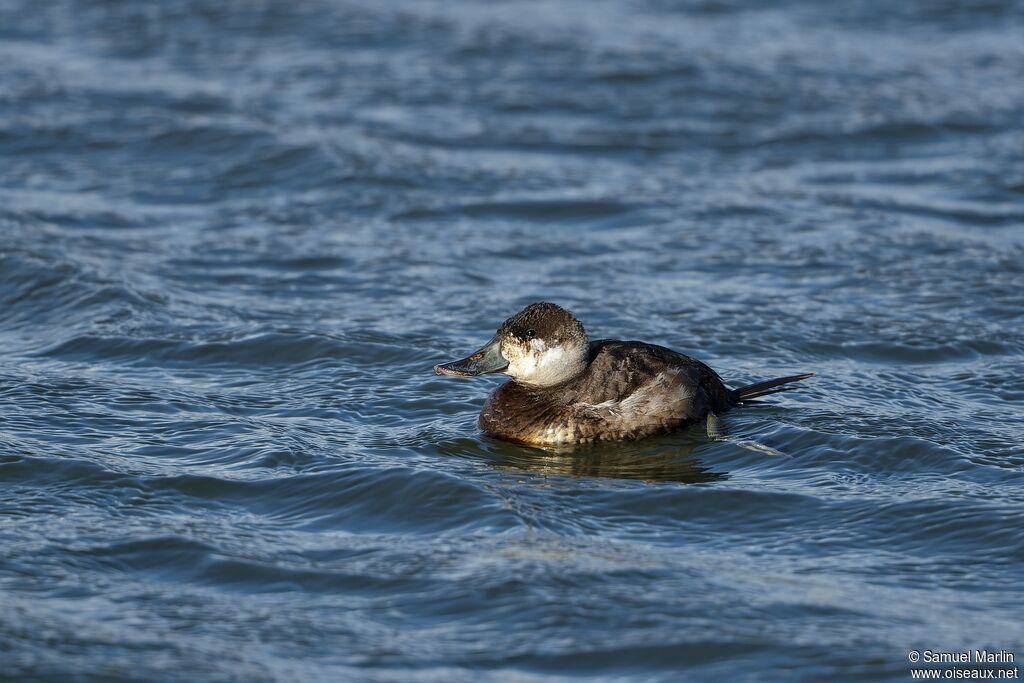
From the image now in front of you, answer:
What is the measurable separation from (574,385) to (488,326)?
78.5 inches

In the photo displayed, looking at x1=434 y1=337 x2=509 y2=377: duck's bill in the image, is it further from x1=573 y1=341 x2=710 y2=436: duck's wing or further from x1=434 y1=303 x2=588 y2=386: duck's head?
x1=573 y1=341 x2=710 y2=436: duck's wing

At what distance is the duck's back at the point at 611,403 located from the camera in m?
7.49

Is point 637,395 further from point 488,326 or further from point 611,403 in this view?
point 488,326

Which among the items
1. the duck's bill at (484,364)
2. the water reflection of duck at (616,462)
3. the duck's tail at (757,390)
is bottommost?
the water reflection of duck at (616,462)

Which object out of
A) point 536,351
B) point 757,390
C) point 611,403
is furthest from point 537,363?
point 757,390

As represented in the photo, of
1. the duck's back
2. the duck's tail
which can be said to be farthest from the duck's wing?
the duck's tail

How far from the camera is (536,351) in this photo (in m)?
7.54

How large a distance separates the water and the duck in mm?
128

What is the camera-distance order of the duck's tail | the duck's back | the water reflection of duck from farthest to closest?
the duck's tail < the duck's back < the water reflection of duck

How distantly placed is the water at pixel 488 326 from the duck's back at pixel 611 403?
0.37 feet

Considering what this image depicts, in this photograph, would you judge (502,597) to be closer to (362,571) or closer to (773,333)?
(362,571)

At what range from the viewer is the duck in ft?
24.6

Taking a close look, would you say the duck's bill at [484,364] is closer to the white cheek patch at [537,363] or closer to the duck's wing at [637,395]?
the white cheek patch at [537,363]

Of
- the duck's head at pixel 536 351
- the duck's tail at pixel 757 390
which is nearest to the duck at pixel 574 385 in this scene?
the duck's head at pixel 536 351
